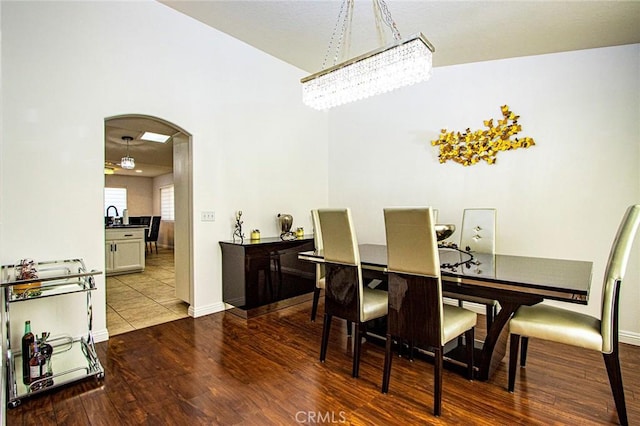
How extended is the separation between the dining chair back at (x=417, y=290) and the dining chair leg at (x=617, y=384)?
71 centimetres

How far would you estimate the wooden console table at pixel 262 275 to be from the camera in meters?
3.44

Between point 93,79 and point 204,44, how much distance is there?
122 cm

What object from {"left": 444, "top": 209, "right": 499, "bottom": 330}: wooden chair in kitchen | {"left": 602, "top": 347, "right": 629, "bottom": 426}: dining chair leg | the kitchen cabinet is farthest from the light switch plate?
{"left": 602, "top": 347, "right": 629, "bottom": 426}: dining chair leg

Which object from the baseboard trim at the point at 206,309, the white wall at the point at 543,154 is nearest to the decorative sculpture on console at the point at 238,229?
the baseboard trim at the point at 206,309

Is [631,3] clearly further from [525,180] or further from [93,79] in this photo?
[93,79]

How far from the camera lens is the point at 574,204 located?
3.07m

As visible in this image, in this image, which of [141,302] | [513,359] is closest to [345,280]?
[513,359]

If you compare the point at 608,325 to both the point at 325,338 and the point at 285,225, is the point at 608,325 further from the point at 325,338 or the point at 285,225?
the point at 285,225

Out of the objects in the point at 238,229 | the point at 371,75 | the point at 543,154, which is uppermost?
the point at 371,75

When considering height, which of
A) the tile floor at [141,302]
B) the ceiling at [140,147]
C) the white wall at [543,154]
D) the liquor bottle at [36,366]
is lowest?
the tile floor at [141,302]

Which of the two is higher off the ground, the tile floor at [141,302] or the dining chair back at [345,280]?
the dining chair back at [345,280]

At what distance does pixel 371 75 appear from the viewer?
8.27ft

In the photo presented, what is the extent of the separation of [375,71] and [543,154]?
200 cm

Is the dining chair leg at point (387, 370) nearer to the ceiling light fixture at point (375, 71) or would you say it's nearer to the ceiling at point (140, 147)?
the ceiling light fixture at point (375, 71)
